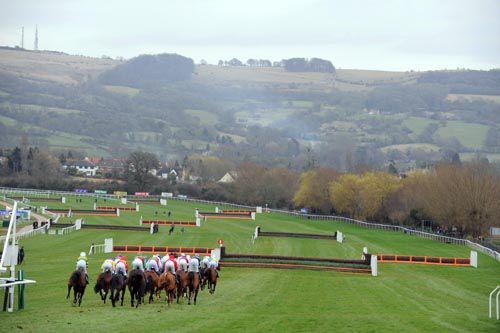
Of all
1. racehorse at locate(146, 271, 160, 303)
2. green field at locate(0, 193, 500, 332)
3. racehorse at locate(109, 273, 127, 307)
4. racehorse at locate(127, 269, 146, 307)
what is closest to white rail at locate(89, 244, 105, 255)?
green field at locate(0, 193, 500, 332)

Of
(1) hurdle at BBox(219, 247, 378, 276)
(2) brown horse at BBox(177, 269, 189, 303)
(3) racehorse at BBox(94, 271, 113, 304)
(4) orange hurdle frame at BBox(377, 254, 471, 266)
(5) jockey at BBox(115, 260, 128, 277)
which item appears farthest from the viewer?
(4) orange hurdle frame at BBox(377, 254, 471, 266)

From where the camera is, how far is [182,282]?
33.8 metres

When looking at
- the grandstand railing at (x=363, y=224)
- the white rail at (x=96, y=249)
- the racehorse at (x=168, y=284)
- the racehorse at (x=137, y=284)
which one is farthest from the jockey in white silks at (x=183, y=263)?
the grandstand railing at (x=363, y=224)

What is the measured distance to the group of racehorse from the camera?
31.6m

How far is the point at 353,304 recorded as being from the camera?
35.2 m

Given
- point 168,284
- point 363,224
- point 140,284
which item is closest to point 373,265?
point 168,284

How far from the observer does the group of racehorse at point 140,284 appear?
31.6m

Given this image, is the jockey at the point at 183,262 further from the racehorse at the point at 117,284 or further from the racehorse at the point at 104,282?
the racehorse at the point at 104,282

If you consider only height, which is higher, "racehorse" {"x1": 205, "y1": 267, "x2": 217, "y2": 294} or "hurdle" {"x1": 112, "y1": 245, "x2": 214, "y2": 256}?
"racehorse" {"x1": 205, "y1": 267, "x2": 217, "y2": 294}

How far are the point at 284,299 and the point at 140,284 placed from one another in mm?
6406

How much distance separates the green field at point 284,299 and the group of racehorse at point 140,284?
1.45ft

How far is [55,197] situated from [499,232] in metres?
67.5

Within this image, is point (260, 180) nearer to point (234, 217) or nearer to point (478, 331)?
point (234, 217)

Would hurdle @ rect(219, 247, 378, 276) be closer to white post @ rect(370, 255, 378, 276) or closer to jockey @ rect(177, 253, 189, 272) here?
white post @ rect(370, 255, 378, 276)
